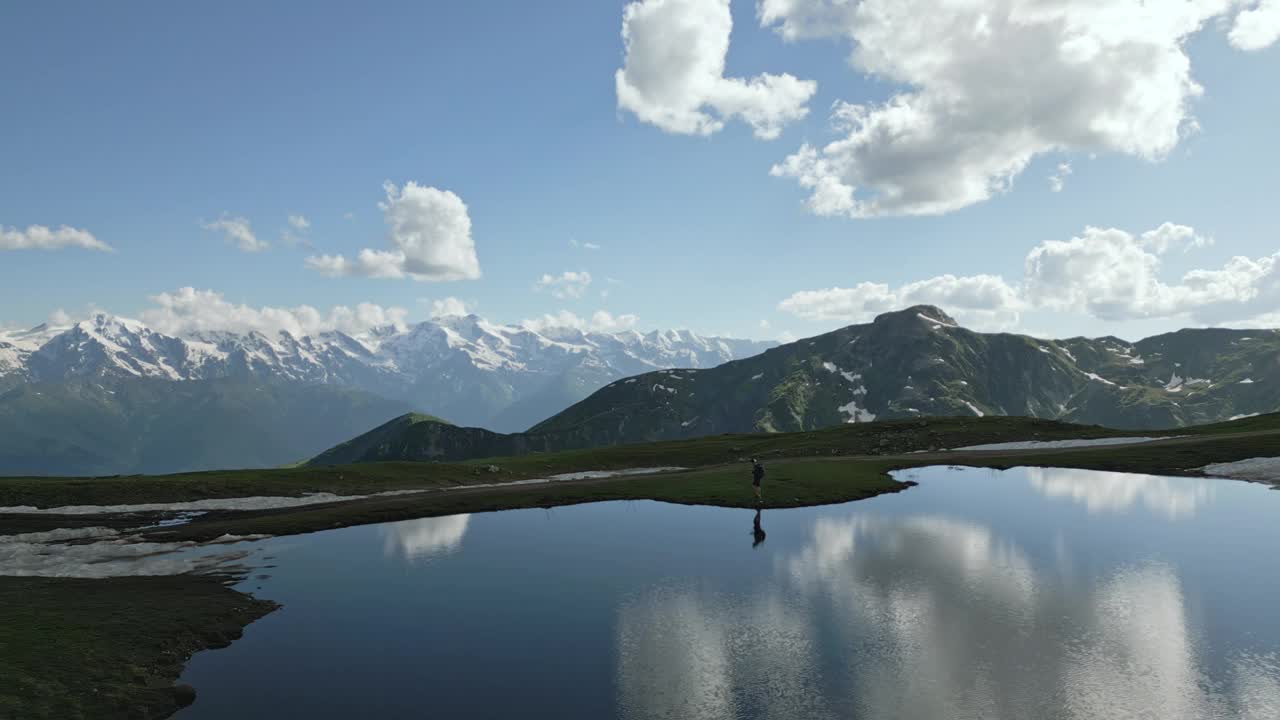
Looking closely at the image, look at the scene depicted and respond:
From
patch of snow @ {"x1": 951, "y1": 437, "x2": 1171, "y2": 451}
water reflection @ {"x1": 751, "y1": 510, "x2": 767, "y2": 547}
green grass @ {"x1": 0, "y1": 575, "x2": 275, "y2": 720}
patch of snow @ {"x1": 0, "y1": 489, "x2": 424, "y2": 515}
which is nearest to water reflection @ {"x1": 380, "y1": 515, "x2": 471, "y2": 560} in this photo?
green grass @ {"x1": 0, "y1": 575, "x2": 275, "y2": 720}

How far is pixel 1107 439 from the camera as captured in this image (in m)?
109

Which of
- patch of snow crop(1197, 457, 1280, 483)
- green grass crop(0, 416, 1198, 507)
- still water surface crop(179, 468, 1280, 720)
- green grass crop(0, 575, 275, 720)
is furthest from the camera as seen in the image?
green grass crop(0, 416, 1198, 507)

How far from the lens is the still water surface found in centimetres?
2302

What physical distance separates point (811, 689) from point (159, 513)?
7299cm

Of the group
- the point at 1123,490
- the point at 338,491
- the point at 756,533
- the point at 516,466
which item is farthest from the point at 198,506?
the point at 1123,490

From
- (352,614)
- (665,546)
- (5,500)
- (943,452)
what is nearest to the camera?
(352,614)

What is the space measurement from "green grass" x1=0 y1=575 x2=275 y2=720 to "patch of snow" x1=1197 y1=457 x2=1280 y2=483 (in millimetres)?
93422

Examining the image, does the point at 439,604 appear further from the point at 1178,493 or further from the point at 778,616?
the point at 1178,493

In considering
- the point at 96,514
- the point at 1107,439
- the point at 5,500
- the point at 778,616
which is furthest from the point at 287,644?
the point at 1107,439

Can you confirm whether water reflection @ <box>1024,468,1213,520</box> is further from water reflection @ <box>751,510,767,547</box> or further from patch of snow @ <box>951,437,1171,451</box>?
patch of snow @ <box>951,437,1171,451</box>

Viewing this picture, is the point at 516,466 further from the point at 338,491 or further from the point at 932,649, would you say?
the point at 932,649

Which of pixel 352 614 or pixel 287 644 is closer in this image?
pixel 287 644

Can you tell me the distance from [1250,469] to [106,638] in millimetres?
102488

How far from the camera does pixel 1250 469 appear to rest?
71812 millimetres
